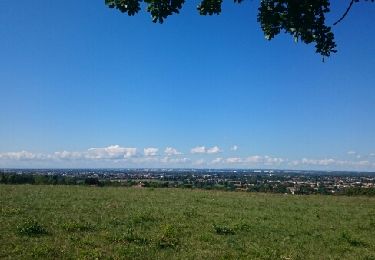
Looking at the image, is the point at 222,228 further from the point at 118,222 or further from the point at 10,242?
the point at 10,242

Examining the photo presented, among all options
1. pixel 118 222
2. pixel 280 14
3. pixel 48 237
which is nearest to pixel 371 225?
pixel 118 222

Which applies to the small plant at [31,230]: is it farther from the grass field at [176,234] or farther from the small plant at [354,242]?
the small plant at [354,242]

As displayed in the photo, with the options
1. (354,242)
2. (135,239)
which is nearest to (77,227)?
(135,239)

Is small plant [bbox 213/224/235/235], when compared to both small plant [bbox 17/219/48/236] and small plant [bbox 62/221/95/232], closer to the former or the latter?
small plant [bbox 62/221/95/232]

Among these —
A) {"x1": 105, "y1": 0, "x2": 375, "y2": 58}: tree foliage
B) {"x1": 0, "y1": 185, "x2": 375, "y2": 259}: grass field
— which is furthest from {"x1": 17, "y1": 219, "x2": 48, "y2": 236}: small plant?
{"x1": 105, "y1": 0, "x2": 375, "y2": 58}: tree foliage

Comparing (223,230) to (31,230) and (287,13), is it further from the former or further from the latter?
(287,13)

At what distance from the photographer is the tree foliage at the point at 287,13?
7797mm

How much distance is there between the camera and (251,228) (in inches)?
869

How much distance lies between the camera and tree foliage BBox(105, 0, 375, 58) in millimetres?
7797

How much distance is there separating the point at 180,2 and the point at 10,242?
453 inches

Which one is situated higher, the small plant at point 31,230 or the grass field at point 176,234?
the small plant at point 31,230

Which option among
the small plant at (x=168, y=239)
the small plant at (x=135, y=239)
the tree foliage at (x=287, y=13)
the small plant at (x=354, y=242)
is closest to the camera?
the tree foliage at (x=287, y=13)

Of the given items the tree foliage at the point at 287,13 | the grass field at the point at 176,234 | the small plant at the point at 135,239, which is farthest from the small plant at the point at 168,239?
the tree foliage at the point at 287,13

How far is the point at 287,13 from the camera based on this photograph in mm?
7973
